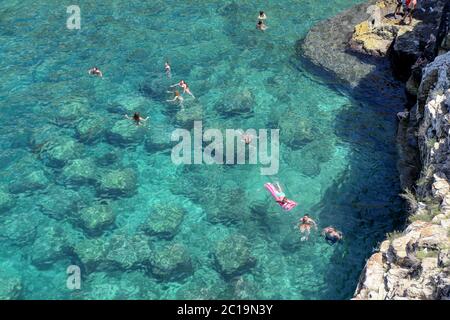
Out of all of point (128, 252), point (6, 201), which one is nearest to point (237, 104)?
point (128, 252)

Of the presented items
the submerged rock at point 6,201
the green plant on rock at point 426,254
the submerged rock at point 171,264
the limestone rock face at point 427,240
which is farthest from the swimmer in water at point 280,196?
the submerged rock at point 6,201

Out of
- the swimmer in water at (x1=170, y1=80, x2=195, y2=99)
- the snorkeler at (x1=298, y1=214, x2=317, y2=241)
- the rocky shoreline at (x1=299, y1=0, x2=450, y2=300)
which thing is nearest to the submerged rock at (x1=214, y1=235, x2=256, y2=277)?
the snorkeler at (x1=298, y1=214, x2=317, y2=241)

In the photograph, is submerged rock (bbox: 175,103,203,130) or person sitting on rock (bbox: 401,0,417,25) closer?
submerged rock (bbox: 175,103,203,130)

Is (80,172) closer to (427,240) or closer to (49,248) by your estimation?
(49,248)

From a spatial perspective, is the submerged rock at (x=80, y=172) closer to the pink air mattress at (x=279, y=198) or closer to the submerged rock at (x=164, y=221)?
the submerged rock at (x=164, y=221)

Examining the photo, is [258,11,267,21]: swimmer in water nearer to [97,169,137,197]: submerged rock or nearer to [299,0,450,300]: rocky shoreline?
[299,0,450,300]: rocky shoreline
